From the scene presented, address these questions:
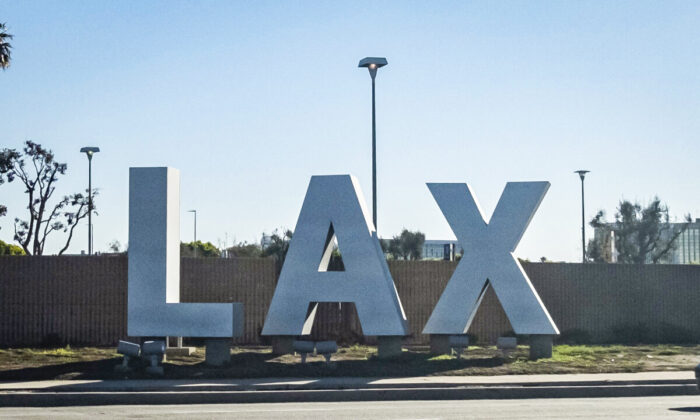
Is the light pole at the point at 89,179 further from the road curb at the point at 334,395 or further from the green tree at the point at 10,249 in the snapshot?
the road curb at the point at 334,395

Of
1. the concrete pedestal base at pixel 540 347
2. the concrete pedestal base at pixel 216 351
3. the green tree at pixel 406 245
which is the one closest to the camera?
the concrete pedestal base at pixel 216 351

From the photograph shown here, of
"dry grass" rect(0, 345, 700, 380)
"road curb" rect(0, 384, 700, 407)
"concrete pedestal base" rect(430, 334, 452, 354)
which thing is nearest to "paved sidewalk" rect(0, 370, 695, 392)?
"road curb" rect(0, 384, 700, 407)

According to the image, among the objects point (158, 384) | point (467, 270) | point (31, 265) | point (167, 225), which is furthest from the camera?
point (31, 265)

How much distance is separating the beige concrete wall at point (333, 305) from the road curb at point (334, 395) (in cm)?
1026

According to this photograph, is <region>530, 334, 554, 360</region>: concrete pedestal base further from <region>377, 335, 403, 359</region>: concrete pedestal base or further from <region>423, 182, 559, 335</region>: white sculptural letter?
<region>377, 335, 403, 359</region>: concrete pedestal base

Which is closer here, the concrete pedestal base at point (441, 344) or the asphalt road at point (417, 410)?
the asphalt road at point (417, 410)

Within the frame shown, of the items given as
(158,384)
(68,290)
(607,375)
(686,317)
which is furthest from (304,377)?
(686,317)

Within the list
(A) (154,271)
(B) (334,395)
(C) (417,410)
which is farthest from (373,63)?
(C) (417,410)

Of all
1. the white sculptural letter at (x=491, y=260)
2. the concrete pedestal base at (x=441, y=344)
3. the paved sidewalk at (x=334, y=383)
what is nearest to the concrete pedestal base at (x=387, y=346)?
the white sculptural letter at (x=491, y=260)

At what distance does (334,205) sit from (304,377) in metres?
4.88

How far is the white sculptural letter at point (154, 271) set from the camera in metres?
21.1

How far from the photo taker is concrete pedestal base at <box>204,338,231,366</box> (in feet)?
68.3

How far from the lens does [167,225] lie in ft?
69.4

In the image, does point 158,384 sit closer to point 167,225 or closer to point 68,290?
point 167,225
